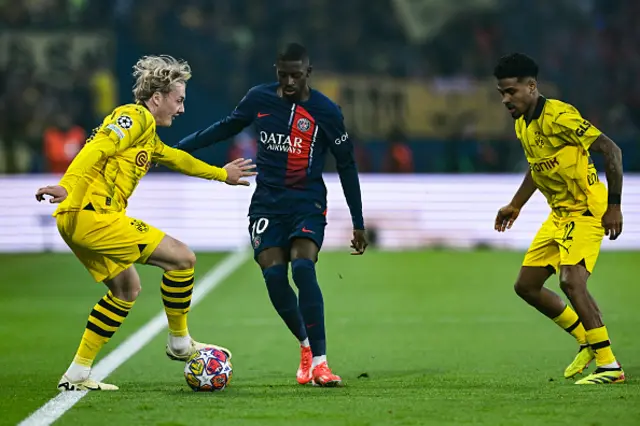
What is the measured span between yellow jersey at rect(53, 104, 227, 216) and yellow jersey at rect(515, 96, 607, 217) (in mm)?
2056

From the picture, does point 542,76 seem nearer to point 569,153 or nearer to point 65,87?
point 65,87

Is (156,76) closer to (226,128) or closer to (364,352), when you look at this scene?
(226,128)

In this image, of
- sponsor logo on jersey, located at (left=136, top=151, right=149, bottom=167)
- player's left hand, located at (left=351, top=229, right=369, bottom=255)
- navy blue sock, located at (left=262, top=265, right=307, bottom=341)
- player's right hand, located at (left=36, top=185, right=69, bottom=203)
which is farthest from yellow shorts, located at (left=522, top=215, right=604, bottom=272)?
player's right hand, located at (left=36, top=185, right=69, bottom=203)

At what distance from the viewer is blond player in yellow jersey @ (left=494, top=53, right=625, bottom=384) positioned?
23.7 feet

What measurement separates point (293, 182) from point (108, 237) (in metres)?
1.23

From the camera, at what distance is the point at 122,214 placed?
7.09 metres

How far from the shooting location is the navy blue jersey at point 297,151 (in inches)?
293

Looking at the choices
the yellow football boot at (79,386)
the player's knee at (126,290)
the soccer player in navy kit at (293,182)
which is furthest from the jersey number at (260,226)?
the yellow football boot at (79,386)

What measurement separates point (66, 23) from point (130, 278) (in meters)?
17.8

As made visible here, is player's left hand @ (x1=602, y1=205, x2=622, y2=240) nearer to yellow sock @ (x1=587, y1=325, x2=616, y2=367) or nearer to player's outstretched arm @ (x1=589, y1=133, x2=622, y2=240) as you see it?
→ player's outstretched arm @ (x1=589, y1=133, x2=622, y2=240)

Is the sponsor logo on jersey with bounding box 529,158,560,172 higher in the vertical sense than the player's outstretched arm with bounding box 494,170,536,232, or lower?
higher

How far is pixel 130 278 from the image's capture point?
7160 millimetres

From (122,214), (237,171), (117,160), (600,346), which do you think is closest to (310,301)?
(237,171)

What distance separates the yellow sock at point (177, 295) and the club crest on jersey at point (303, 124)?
3.63 feet
